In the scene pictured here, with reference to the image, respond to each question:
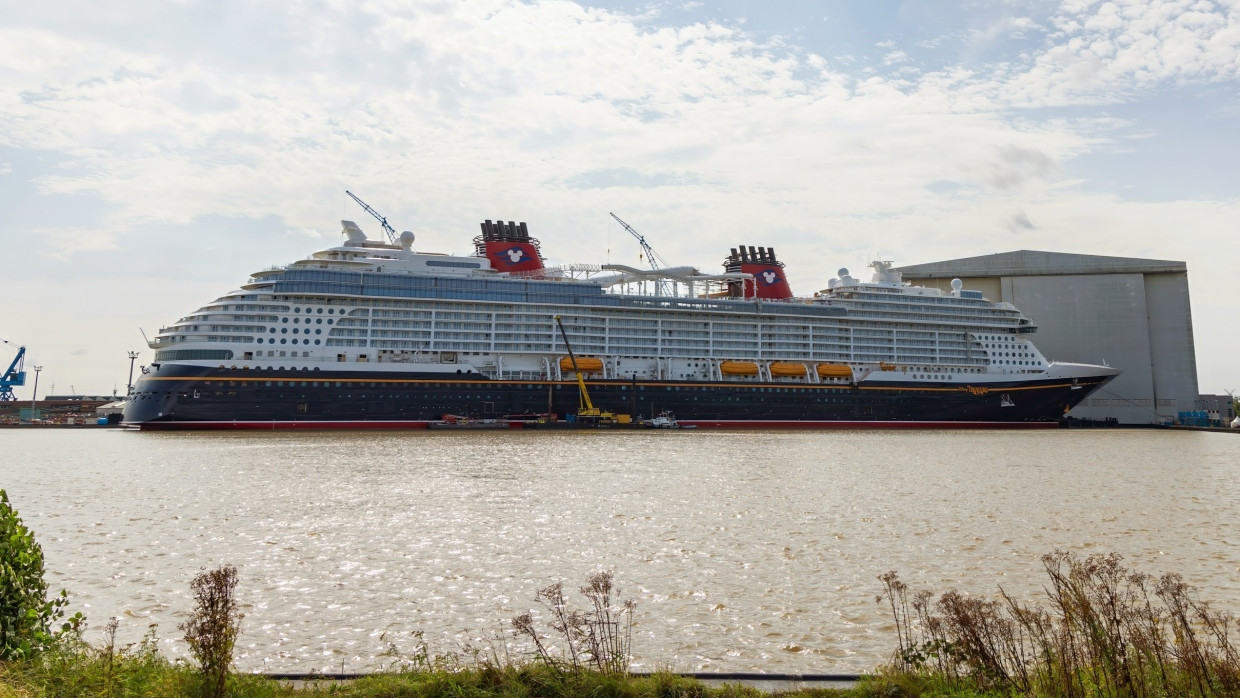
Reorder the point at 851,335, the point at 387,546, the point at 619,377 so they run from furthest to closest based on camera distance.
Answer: the point at 851,335, the point at 619,377, the point at 387,546

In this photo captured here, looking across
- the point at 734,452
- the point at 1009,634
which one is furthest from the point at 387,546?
the point at 734,452

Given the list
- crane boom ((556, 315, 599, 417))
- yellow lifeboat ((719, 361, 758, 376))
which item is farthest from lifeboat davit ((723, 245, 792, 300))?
crane boom ((556, 315, 599, 417))

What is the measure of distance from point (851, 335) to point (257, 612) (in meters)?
62.8

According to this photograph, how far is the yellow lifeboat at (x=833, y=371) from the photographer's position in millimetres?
63875

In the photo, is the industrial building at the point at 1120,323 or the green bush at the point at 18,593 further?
the industrial building at the point at 1120,323

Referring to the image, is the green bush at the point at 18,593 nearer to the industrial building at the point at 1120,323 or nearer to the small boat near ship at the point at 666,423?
the small boat near ship at the point at 666,423

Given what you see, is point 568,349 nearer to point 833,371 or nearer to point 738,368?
point 738,368

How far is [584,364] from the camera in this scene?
58.2 m

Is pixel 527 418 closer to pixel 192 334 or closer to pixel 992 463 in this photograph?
pixel 192 334

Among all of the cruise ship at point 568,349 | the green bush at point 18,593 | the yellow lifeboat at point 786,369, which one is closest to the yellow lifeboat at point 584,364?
the cruise ship at point 568,349

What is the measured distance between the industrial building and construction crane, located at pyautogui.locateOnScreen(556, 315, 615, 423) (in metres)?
51.4

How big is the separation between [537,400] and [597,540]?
41602 mm

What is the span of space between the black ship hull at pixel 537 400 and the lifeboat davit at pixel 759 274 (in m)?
11.7

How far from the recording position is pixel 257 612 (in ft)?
30.1
